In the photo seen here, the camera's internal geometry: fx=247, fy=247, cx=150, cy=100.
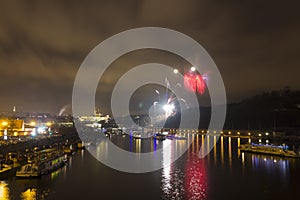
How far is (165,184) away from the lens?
1198 cm

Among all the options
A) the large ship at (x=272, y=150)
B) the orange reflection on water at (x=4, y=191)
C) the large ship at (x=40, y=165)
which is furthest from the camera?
the large ship at (x=272, y=150)

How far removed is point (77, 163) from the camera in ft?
57.9

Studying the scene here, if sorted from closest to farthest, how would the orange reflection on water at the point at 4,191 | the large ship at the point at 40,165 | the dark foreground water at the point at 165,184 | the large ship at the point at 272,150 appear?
the orange reflection on water at the point at 4,191 → the dark foreground water at the point at 165,184 → the large ship at the point at 40,165 → the large ship at the point at 272,150

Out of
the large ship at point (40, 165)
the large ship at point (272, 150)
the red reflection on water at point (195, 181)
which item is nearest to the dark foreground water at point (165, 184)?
the red reflection on water at point (195, 181)

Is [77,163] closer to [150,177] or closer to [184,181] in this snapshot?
[150,177]

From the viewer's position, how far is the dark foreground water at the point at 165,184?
33.5 ft

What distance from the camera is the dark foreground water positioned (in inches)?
402

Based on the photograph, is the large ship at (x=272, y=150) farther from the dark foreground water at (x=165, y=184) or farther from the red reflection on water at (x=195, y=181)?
the red reflection on water at (x=195, y=181)

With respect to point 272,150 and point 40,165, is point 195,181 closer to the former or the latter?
point 40,165

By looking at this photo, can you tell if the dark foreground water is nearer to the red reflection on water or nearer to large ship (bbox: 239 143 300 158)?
the red reflection on water

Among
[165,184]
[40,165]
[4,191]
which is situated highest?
[40,165]

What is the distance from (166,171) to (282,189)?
253 inches

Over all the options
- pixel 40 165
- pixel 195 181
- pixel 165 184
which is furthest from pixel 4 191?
pixel 195 181

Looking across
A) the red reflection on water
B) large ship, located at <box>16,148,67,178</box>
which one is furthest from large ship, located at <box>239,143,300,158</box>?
large ship, located at <box>16,148,67,178</box>
